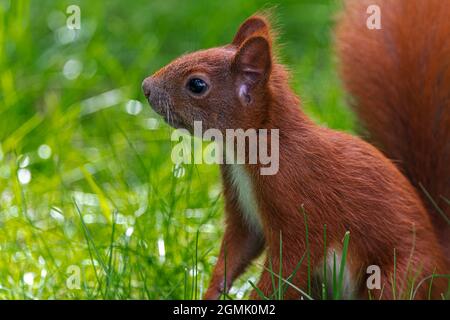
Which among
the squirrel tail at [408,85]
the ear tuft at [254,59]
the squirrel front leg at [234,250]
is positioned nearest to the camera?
the ear tuft at [254,59]

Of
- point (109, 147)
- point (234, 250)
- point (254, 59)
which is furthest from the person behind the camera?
point (109, 147)

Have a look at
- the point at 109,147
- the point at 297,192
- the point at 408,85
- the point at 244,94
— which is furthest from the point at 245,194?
the point at 109,147

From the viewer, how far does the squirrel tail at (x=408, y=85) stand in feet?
9.90

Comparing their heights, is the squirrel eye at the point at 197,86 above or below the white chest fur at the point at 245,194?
above

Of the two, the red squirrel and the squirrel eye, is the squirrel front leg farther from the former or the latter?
the squirrel eye

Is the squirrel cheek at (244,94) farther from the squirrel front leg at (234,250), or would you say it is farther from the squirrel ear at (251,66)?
the squirrel front leg at (234,250)

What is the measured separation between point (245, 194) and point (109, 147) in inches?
60.0

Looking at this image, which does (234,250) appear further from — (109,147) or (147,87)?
(109,147)

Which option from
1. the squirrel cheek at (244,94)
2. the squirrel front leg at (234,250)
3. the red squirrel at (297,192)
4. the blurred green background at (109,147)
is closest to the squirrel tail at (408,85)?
the red squirrel at (297,192)

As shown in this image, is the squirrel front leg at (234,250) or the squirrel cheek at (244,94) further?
the squirrel front leg at (234,250)

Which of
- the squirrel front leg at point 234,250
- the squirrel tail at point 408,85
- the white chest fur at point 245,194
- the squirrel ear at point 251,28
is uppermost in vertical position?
the squirrel ear at point 251,28

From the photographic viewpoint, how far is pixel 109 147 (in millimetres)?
4082

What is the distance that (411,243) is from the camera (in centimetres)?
272

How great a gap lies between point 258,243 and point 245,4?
7.54 feet
